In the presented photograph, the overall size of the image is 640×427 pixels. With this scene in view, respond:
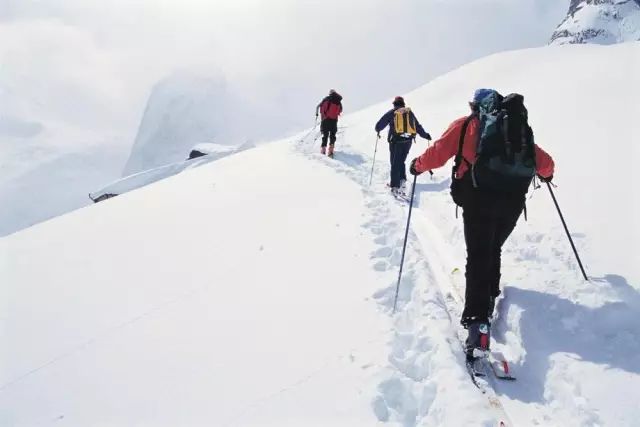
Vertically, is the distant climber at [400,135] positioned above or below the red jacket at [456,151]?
above

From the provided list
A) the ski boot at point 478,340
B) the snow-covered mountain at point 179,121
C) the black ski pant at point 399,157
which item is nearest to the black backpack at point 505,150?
the ski boot at point 478,340

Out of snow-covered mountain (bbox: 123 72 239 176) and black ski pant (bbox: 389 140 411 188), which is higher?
snow-covered mountain (bbox: 123 72 239 176)

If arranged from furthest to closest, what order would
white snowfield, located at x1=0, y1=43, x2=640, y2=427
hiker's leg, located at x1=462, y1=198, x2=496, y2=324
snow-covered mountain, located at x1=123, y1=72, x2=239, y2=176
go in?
snow-covered mountain, located at x1=123, y1=72, x2=239, y2=176, hiker's leg, located at x1=462, y1=198, x2=496, y2=324, white snowfield, located at x1=0, y1=43, x2=640, y2=427

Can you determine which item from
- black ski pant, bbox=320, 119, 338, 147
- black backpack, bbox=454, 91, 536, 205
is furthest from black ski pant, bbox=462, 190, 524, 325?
black ski pant, bbox=320, 119, 338, 147

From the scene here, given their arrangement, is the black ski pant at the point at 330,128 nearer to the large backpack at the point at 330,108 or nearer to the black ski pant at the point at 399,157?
the large backpack at the point at 330,108

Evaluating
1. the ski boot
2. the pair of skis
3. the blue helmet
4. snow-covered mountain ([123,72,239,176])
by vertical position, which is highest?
snow-covered mountain ([123,72,239,176])

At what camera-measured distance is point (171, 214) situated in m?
11.2

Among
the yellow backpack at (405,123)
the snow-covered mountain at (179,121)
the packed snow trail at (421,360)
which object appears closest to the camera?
the packed snow trail at (421,360)

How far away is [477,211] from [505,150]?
2.08 feet

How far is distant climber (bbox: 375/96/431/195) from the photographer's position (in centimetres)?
1064

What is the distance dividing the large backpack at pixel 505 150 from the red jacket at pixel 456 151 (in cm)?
8

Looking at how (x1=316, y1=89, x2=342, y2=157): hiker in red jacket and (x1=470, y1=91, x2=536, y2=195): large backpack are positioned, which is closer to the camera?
(x1=470, y1=91, x2=536, y2=195): large backpack

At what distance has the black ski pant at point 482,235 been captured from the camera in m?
4.50

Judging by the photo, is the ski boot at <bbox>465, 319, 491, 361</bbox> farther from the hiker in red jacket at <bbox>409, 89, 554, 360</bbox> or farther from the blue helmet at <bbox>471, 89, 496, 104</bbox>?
the blue helmet at <bbox>471, 89, 496, 104</bbox>
